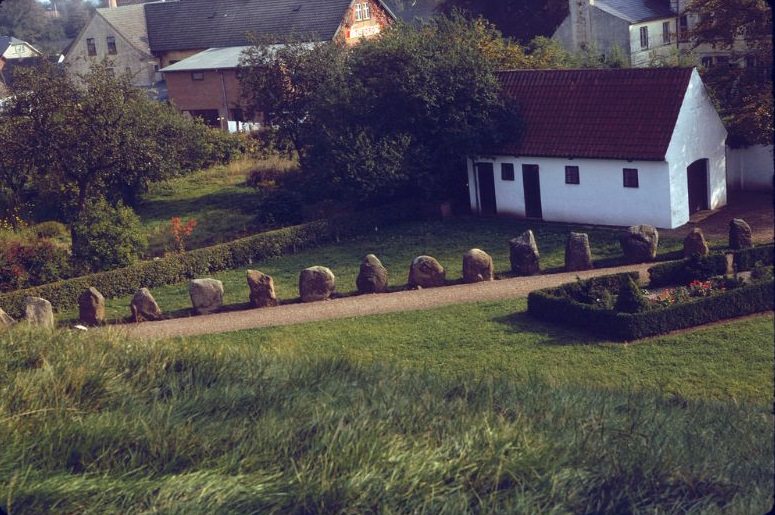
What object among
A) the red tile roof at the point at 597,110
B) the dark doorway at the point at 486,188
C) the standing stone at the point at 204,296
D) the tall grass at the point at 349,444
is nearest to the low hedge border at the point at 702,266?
the red tile roof at the point at 597,110

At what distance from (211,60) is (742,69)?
27194 millimetres

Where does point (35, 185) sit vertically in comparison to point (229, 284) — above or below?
above

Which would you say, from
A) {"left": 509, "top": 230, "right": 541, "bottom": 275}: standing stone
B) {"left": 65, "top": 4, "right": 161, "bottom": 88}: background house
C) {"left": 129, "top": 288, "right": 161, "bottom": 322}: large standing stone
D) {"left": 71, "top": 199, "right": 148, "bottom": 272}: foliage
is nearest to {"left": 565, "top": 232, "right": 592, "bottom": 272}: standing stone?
{"left": 509, "top": 230, "right": 541, "bottom": 275}: standing stone

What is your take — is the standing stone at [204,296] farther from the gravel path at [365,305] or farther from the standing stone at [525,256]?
the standing stone at [525,256]

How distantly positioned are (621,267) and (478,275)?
3.94 metres

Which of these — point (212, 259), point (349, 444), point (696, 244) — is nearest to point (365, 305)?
point (212, 259)

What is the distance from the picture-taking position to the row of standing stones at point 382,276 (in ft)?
84.0

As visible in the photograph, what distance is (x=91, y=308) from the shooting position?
83.8ft

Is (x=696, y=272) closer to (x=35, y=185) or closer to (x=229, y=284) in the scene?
(x=229, y=284)

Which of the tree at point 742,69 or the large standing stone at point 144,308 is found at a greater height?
the tree at point 742,69

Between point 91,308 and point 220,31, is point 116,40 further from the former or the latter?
point 91,308

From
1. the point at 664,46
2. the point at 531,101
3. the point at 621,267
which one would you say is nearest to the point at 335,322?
the point at 621,267

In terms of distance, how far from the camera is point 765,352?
18828 millimetres

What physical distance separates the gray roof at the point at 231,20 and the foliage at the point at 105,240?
1694 cm
